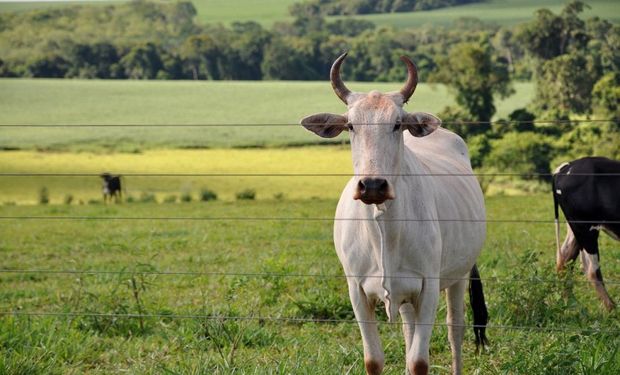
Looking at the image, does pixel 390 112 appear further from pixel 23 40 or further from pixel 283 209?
pixel 23 40

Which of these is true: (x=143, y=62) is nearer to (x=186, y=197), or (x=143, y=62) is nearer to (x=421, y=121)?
(x=186, y=197)

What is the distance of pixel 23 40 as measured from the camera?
81750 millimetres

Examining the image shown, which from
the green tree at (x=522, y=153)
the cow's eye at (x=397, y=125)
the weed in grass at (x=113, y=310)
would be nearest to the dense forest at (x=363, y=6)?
the green tree at (x=522, y=153)

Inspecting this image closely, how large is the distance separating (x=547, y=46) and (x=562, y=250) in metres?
52.0

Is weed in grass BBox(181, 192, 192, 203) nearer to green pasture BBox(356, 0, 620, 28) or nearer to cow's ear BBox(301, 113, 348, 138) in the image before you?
cow's ear BBox(301, 113, 348, 138)

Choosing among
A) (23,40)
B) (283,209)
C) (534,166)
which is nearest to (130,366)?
(283,209)

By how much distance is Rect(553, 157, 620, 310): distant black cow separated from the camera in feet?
33.4

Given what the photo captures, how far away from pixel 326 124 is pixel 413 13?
282 ft

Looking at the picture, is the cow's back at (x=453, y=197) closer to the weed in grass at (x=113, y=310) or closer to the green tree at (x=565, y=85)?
the weed in grass at (x=113, y=310)

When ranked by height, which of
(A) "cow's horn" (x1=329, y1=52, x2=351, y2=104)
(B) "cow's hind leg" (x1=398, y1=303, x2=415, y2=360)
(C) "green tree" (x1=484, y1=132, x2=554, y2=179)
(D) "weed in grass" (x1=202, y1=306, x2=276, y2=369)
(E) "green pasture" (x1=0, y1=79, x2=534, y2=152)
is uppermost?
(A) "cow's horn" (x1=329, y1=52, x2=351, y2=104)

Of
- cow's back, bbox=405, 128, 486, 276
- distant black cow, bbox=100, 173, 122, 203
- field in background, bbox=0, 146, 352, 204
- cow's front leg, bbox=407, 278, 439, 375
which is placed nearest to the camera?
cow's front leg, bbox=407, 278, 439, 375

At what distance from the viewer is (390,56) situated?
66.2 m

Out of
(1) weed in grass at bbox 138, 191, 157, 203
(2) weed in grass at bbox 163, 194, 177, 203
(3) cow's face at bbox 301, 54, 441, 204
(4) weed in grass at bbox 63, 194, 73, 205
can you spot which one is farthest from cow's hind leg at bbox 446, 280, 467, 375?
(4) weed in grass at bbox 63, 194, 73, 205

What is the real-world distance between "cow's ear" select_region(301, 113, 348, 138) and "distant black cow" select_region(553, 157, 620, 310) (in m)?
4.97
